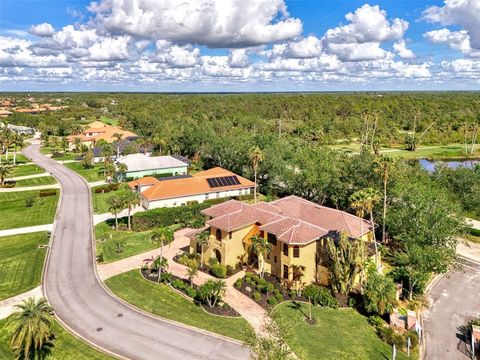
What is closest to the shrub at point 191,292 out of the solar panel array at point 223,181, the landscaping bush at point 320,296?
the landscaping bush at point 320,296

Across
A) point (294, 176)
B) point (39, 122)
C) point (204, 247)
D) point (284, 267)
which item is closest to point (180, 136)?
point (294, 176)

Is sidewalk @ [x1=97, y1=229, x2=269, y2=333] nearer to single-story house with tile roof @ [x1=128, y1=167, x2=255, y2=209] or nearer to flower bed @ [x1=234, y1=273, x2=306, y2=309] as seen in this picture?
flower bed @ [x1=234, y1=273, x2=306, y2=309]

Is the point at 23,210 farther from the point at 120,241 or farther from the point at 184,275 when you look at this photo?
the point at 184,275

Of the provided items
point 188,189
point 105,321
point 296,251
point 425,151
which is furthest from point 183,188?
point 425,151

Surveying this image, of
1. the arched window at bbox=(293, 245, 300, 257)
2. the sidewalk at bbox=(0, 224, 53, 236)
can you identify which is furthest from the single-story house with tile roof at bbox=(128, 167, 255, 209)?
the arched window at bbox=(293, 245, 300, 257)

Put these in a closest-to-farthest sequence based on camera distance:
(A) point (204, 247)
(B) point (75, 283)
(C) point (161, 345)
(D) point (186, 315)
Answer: (C) point (161, 345)
(D) point (186, 315)
(B) point (75, 283)
(A) point (204, 247)

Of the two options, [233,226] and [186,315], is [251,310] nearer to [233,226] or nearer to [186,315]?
[186,315]

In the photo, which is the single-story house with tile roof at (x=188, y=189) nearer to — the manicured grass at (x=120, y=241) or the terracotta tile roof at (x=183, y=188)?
the terracotta tile roof at (x=183, y=188)
